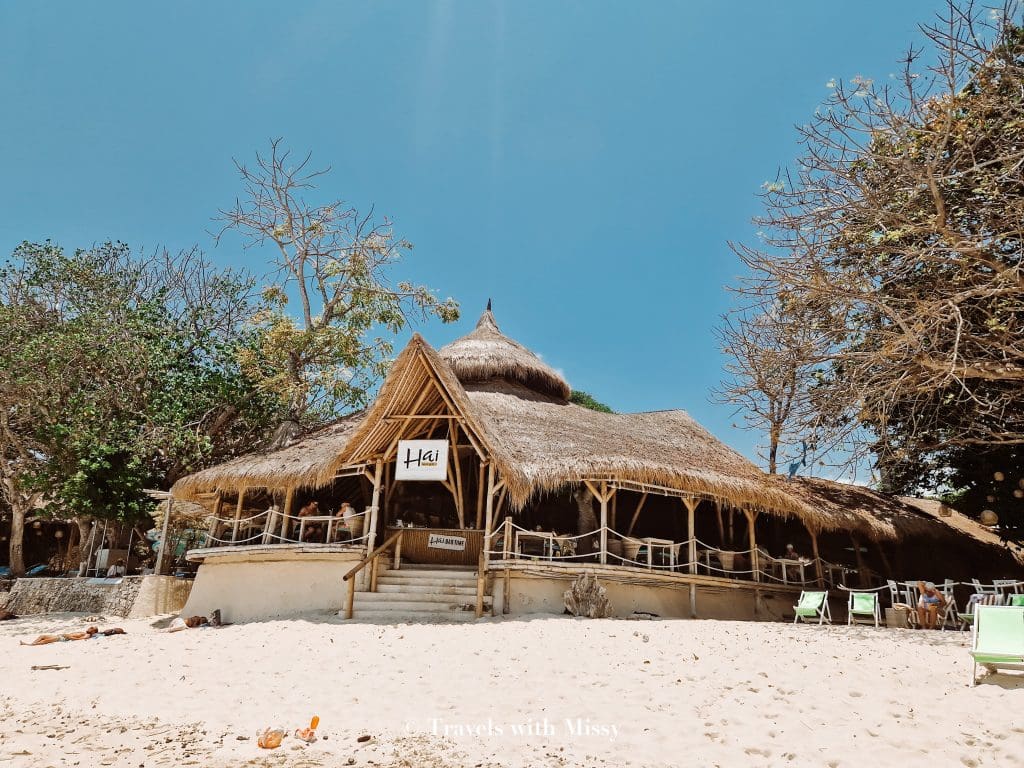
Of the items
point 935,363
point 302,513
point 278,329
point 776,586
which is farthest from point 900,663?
point 278,329

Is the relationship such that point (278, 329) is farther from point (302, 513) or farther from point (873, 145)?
point (873, 145)

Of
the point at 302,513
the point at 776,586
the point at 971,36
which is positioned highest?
the point at 971,36

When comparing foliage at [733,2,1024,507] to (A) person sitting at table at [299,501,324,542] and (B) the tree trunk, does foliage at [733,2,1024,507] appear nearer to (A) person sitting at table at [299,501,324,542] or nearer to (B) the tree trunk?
(A) person sitting at table at [299,501,324,542]

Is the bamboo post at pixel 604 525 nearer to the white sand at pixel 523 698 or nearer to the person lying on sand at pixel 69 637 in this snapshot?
the white sand at pixel 523 698

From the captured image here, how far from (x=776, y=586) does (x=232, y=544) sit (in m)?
9.77

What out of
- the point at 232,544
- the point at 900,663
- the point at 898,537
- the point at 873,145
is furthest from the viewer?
the point at 898,537

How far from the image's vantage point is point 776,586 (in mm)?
13148

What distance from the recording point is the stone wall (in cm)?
1425

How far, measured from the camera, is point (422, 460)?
11.3 m

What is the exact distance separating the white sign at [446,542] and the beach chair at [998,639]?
26.0 ft

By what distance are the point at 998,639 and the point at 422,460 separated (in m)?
7.65

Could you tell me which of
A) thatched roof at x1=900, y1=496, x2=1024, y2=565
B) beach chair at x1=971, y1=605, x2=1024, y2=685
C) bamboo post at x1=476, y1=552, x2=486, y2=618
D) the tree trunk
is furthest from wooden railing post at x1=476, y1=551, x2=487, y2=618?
the tree trunk

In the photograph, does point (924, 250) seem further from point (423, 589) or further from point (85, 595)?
point (85, 595)

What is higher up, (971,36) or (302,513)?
(971,36)
